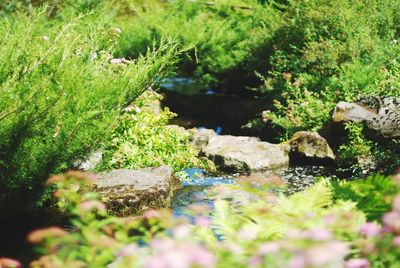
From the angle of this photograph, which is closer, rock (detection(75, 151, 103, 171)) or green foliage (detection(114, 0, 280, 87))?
rock (detection(75, 151, 103, 171))

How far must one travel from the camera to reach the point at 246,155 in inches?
384

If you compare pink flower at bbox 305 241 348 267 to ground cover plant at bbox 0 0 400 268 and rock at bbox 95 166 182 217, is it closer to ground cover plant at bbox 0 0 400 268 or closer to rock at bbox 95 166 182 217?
ground cover plant at bbox 0 0 400 268

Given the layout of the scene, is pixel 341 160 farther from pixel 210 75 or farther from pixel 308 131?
pixel 210 75

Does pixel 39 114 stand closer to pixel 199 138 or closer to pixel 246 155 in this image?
pixel 246 155

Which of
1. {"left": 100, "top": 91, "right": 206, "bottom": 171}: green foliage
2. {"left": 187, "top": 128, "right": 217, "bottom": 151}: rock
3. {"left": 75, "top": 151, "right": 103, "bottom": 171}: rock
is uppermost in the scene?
{"left": 75, "top": 151, "right": 103, "bottom": 171}: rock

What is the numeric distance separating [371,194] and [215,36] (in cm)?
1258

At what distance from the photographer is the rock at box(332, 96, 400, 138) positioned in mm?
8766

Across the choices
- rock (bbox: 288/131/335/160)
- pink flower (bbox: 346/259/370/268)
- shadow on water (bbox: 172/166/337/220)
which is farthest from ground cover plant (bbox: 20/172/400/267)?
rock (bbox: 288/131/335/160)

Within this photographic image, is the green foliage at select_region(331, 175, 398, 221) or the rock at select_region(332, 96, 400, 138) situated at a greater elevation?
the green foliage at select_region(331, 175, 398, 221)

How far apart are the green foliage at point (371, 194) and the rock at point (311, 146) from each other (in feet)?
20.1

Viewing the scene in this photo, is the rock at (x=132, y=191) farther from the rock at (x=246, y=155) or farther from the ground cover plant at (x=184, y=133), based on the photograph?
the rock at (x=246, y=155)

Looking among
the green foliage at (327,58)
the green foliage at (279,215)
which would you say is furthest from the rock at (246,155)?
the green foliage at (279,215)

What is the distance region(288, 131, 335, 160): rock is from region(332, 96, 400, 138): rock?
1.53 feet

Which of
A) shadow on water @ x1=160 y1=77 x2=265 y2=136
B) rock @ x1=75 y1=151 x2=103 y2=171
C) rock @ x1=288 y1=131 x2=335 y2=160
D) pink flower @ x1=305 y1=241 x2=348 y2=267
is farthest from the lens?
shadow on water @ x1=160 y1=77 x2=265 y2=136
